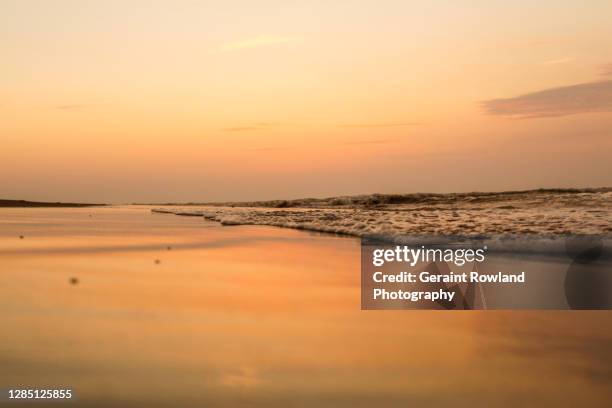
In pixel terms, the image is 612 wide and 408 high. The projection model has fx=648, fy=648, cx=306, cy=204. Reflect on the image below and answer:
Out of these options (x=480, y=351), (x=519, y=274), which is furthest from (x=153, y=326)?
(x=519, y=274)

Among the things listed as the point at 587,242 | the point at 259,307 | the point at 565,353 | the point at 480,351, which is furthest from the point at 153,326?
the point at 587,242

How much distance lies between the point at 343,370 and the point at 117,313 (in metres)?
2.20

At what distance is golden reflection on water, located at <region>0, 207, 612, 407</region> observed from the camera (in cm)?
318

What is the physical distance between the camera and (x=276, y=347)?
401 centimetres

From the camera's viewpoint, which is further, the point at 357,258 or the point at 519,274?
the point at 357,258

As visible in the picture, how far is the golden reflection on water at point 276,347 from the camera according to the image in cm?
318

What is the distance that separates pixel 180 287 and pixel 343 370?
318 centimetres

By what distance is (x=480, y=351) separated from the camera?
395cm

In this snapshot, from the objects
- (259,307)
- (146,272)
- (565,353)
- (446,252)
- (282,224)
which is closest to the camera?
(565,353)

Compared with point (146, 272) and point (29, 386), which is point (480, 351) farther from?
point (146, 272)

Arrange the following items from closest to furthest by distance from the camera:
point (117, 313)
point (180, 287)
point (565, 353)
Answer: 1. point (565, 353)
2. point (117, 313)
3. point (180, 287)

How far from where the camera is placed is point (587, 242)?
9.93 meters

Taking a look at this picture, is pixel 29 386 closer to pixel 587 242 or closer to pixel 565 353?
pixel 565 353

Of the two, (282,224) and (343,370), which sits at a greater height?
(282,224)
